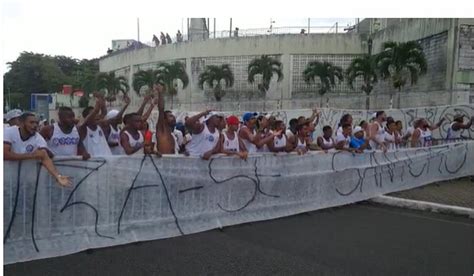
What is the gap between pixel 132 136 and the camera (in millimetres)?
Result: 6047

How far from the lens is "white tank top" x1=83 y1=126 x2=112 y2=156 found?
5.65 m

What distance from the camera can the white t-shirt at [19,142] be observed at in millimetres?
4680

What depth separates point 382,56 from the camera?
926 inches

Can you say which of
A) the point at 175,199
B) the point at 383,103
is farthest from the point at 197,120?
the point at 383,103

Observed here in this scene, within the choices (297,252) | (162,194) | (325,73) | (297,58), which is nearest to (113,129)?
(162,194)

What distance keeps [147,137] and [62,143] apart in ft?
3.96

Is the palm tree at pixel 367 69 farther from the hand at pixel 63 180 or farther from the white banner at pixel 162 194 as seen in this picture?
the hand at pixel 63 180

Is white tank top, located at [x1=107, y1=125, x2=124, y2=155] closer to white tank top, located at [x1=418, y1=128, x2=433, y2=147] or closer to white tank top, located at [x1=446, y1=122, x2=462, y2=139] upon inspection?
white tank top, located at [x1=418, y1=128, x2=433, y2=147]

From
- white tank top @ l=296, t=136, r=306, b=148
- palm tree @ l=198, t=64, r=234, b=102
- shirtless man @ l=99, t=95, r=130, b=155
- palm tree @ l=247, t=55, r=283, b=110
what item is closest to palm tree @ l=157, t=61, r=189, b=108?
palm tree @ l=198, t=64, r=234, b=102

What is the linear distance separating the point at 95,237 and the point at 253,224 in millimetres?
2125

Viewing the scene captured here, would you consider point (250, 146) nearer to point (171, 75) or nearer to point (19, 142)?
point (19, 142)

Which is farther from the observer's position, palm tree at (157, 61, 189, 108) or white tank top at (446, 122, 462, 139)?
palm tree at (157, 61, 189, 108)

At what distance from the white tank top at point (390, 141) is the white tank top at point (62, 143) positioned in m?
5.93

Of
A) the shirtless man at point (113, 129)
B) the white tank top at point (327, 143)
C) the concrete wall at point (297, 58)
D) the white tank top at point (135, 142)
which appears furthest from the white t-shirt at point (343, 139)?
the concrete wall at point (297, 58)
